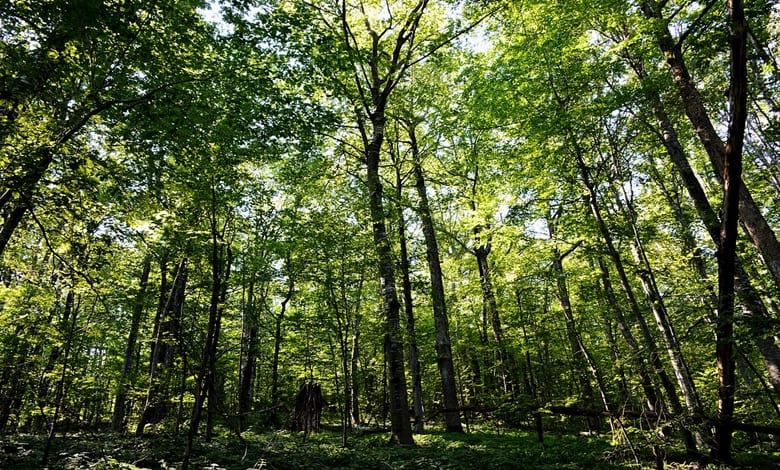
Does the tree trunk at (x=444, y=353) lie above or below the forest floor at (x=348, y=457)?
above

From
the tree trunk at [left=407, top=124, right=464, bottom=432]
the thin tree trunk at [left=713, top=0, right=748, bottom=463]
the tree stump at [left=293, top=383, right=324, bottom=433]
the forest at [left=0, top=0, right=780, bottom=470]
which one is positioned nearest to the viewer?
the thin tree trunk at [left=713, top=0, right=748, bottom=463]

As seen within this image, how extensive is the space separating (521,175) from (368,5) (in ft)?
24.6

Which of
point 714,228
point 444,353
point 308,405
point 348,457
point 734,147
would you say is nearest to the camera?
point 734,147

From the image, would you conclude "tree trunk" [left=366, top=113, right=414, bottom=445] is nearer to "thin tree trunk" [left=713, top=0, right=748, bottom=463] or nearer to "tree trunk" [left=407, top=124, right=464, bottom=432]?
"tree trunk" [left=407, top=124, right=464, bottom=432]

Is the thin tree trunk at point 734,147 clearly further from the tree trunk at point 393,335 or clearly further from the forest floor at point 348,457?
the tree trunk at point 393,335

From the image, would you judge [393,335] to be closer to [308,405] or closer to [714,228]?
[308,405]

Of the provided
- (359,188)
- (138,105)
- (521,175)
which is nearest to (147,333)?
(359,188)

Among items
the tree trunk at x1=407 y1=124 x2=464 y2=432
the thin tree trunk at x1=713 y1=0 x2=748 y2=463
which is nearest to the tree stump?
the tree trunk at x1=407 y1=124 x2=464 y2=432

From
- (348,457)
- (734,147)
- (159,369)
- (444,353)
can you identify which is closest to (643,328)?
(444,353)

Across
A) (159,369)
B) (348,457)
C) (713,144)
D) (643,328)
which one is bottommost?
(348,457)

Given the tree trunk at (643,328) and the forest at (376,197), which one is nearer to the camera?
the forest at (376,197)

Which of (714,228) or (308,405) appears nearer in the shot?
(714,228)

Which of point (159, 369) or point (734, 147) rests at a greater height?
point (734, 147)

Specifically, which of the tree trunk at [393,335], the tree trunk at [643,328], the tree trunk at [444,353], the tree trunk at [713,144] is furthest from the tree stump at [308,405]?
the tree trunk at [713,144]
